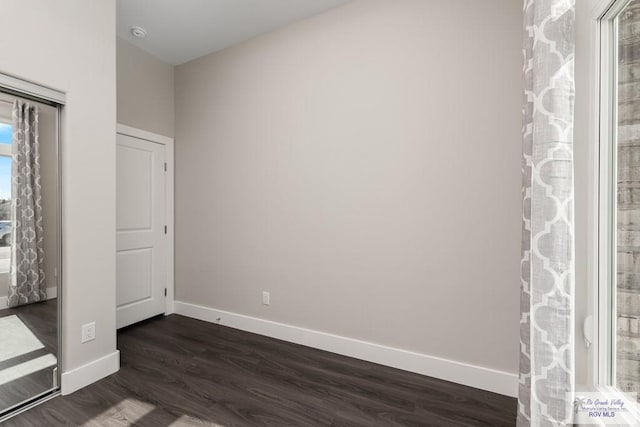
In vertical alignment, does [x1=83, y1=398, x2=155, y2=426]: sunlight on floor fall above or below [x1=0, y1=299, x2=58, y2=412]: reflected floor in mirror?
below

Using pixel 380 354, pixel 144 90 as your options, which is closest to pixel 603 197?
pixel 380 354

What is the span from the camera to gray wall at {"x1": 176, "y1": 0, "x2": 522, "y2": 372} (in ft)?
6.56

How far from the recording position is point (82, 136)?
6.59 feet

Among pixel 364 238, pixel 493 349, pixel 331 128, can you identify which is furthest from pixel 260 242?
pixel 493 349

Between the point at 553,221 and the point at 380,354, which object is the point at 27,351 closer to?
the point at 380,354

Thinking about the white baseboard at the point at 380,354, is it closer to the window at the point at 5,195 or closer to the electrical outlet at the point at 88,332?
the electrical outlet at the point at 88,332

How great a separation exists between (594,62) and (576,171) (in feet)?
1.28

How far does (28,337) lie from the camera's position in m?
1.81

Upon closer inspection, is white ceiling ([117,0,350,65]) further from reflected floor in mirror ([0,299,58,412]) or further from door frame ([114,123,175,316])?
reflected floor in mirror ([0,299,58,412])

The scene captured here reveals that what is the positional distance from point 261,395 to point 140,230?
214cm

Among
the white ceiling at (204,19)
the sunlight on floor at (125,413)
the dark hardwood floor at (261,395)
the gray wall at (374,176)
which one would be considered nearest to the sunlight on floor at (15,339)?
the dark hardwood floor at (261,395)

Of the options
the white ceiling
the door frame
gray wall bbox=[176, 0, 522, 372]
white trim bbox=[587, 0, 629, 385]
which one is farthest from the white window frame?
the door frame

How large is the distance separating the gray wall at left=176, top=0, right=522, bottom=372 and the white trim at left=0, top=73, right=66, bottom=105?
4.56 feet

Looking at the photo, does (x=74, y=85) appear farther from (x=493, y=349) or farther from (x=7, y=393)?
(x=493, y=349)
